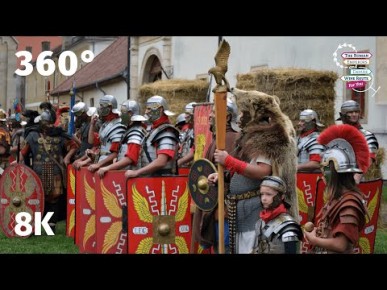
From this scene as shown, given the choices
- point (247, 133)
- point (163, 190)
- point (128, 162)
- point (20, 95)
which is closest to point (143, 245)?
point (163, 190)

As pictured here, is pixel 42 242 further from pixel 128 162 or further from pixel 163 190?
pixel 163 190

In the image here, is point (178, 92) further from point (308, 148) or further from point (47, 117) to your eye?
point (308, 148)

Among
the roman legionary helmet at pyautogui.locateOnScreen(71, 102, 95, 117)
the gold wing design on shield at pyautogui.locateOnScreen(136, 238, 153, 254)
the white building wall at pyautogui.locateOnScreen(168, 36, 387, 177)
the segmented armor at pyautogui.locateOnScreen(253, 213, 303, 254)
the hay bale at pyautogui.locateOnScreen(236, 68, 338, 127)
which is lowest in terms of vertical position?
the gold wing design on shield at pyautogui.locateOnScreen(136, 238, 153, 254)

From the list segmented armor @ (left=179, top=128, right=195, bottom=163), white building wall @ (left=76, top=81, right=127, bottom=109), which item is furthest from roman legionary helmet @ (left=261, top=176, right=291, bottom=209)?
white building wall @ (left=76, top=81, right=127, bottom=109)

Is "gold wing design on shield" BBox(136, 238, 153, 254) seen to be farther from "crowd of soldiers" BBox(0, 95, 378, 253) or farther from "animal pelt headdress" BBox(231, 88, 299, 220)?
"animal pelt headdress" BBox(231, 88, 299, 220)

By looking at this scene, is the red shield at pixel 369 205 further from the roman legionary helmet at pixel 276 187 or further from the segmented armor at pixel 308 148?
the roman legionary helmet at pixel 276 187

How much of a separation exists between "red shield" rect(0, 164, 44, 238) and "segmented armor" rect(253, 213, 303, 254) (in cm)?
527

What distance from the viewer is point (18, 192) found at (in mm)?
9836

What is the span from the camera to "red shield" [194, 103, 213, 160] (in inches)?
265

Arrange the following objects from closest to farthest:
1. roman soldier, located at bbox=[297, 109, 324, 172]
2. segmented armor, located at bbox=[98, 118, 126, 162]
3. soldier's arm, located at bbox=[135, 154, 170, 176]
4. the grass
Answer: soldier's arm, located at bbox=[135, 154, 170, 176] < roman soldier, located at bbox=[297, 109, 324, 172] < segmented armor, located at bbox=[98, 118, 126, 162] < the grass

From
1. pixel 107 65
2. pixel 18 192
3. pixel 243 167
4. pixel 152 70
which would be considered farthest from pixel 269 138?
pixel 107 65

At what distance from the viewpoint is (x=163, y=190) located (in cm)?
695

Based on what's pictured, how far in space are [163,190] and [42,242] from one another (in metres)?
3.29

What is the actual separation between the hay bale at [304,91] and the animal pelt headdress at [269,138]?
18.0ft
